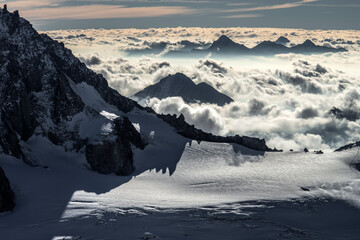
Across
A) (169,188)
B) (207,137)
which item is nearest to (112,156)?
(169,188)

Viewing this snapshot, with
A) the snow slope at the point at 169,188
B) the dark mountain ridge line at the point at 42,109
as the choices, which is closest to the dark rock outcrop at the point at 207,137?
the snow slope at the point at 169,188

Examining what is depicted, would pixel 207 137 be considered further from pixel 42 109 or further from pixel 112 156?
pixel 42 109

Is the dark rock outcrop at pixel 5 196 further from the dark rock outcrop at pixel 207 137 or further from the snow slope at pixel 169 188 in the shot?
the dark rock outcrop at pixel 207 137

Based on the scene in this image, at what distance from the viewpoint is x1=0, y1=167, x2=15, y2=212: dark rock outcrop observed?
97.4 m

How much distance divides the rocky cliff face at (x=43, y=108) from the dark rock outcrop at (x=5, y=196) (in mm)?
26360

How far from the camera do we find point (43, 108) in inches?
5728

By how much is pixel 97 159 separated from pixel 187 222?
56091 mm

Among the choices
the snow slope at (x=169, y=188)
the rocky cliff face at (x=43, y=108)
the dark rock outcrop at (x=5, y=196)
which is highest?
the rocky cliff face at (x=43, y=108)

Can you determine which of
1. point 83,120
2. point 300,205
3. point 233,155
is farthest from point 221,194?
point 83,120

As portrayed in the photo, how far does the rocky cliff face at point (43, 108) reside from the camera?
135 m

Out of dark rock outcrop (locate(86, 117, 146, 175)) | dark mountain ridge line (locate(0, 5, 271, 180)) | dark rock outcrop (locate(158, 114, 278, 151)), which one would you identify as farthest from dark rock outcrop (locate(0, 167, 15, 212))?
dark rock outcrop (locate(158, 114, 278, 151))

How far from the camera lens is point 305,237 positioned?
89.8m

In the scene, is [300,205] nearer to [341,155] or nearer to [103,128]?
[341,155]

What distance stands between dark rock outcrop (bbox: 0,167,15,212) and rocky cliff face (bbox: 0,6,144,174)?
86.5 feet
